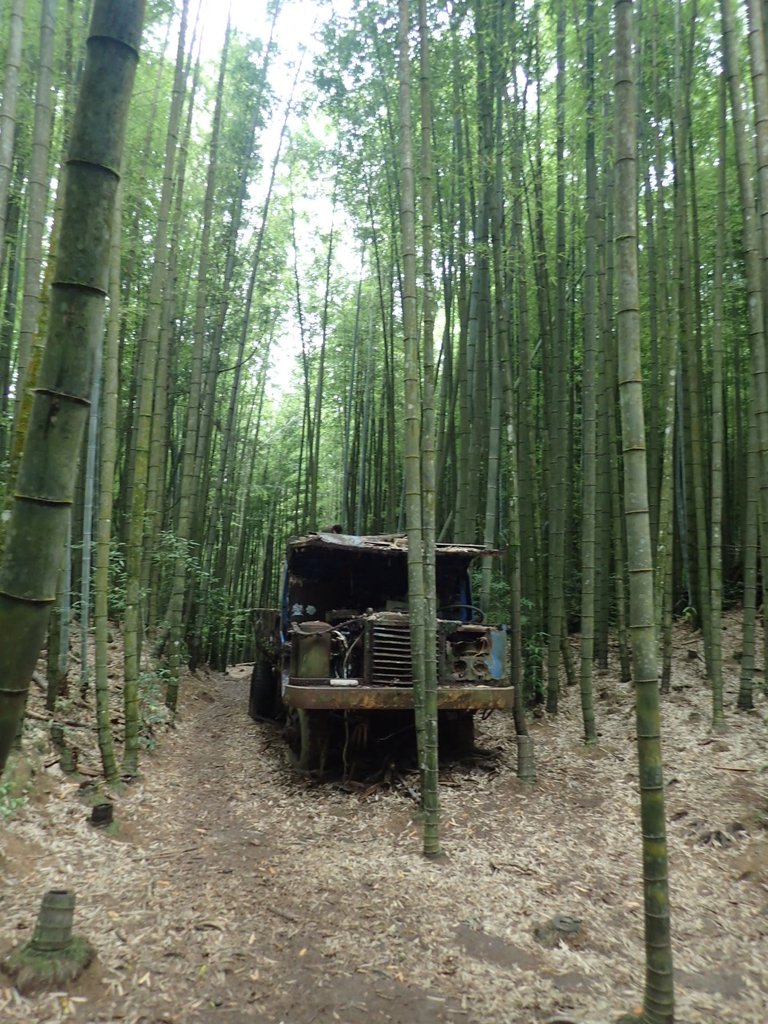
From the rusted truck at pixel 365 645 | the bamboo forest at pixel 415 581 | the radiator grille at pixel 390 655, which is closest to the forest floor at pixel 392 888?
the bamboo forest at pixel 415 581

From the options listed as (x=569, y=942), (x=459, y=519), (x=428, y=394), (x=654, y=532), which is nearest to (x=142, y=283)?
(x=459, y=519)

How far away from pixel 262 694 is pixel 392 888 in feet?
14.2

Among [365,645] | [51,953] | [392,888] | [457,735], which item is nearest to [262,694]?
[457,735]

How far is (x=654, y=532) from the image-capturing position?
6383 mm

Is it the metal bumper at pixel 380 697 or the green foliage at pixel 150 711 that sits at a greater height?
the metal bumper at pixel 380 697

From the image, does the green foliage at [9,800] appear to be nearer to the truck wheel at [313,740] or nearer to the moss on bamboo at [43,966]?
the moss on bamboo at [43,966]

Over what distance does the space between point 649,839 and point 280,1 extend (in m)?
7.98

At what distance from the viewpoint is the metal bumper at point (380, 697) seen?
4.25 m

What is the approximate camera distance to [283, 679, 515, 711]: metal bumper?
425cm

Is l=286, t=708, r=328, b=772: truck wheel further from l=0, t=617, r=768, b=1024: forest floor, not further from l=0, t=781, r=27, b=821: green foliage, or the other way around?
l=0, t=781, r=27, b=821: green foliage

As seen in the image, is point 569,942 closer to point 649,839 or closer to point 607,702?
point 649,839

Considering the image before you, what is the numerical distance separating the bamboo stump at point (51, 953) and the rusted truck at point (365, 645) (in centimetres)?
211

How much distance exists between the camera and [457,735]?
5047 mm

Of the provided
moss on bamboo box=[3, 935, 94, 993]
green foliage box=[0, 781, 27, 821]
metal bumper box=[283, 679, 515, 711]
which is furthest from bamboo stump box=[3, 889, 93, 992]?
metal bumper box=[283, 679, 515, 711]
